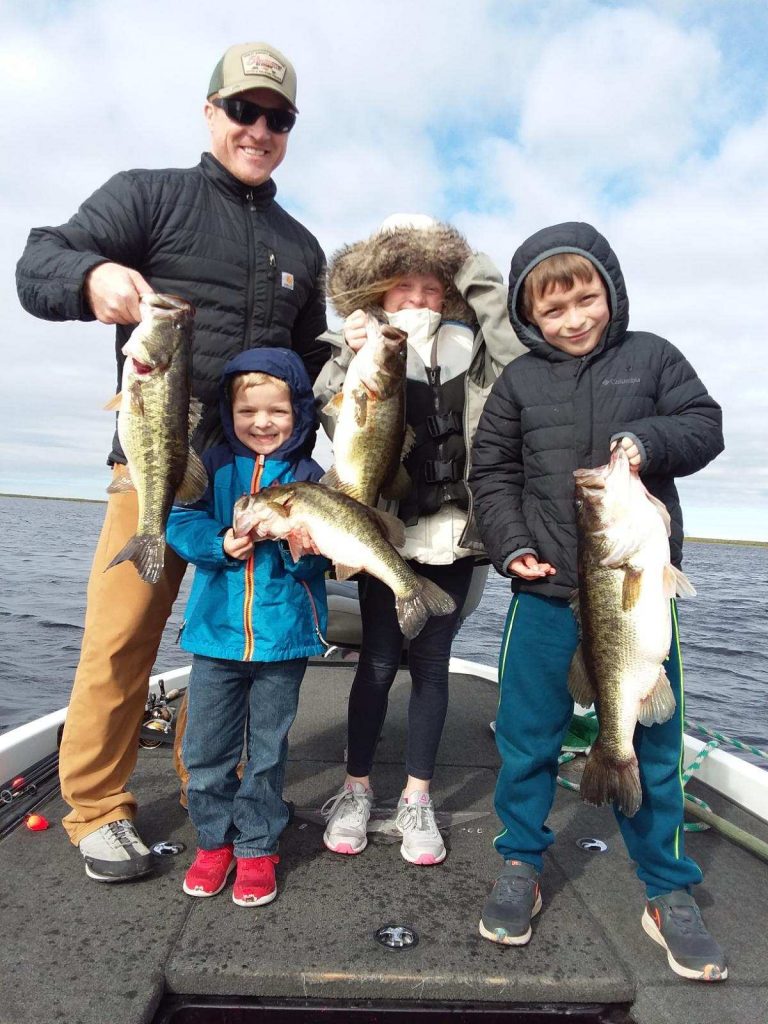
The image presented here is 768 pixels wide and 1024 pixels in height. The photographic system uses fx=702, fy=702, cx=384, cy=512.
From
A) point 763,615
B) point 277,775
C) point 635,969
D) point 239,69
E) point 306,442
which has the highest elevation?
point 239,69

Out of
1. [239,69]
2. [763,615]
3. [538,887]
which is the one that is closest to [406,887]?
[538,887]

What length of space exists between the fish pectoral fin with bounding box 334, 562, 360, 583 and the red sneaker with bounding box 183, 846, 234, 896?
134 centimetres

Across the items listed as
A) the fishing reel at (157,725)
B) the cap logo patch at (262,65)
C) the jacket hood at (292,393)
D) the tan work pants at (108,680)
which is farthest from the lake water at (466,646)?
the cap logo patch at (262,65)

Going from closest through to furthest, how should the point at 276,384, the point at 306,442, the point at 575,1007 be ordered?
the point at 575,1007, the point at 276,384, the point at 306,442

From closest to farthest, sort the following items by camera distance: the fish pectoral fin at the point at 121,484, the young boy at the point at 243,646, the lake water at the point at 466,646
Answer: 1. the young boy at the point at 243,646
2. the fish pectoral fin at the point at 121,484
3. the lake water at the point at 466,646

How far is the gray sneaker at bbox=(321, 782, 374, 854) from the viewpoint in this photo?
346cm

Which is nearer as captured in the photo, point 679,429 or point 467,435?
point 679,429

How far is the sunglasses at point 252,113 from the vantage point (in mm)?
3314

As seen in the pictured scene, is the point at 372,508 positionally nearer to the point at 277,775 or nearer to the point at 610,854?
the point at 277,775

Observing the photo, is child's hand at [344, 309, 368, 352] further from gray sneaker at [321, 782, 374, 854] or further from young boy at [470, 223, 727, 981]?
gray sneaker at [321, 782, 374, 854]

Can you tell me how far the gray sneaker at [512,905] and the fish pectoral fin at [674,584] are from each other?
1319 millimetres

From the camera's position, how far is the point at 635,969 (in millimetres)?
2613

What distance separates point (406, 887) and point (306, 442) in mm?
2109

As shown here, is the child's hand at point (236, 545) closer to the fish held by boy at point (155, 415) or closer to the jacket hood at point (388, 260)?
the fish held by boy at point (155, 415)
